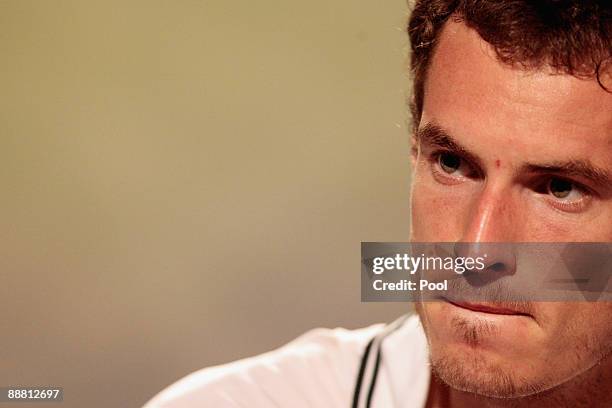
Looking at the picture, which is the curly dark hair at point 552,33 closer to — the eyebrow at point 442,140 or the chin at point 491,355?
the eyebrow at point 442,140

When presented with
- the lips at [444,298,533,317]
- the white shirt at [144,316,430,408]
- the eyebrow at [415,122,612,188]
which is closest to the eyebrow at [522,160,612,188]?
the eyebrow at [415,122,612,188]

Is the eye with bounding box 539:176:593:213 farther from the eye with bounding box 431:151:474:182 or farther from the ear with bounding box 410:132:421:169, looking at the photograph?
the ear with bounding box 410:132:421:169

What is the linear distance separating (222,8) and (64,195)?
1.06 ft

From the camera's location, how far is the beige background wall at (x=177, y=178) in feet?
4.12

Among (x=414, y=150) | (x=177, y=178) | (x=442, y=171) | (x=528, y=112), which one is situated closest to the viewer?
(x=528, y=112)

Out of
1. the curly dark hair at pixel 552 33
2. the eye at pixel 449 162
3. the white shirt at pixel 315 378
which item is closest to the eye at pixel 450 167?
the eye at pixel 449 162

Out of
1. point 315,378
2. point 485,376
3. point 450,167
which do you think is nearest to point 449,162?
point 450,167

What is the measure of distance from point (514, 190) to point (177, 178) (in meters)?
0.51

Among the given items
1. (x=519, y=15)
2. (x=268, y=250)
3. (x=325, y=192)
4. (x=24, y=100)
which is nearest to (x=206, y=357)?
(x=268, y=250)

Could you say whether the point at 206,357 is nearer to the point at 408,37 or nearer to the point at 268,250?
the point at 268,250

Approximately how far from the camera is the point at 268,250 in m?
Answer: 1.29

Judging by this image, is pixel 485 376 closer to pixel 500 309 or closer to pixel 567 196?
pixel 500 309

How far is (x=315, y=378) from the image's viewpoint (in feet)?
3.77

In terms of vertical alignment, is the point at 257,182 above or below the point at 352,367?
above
